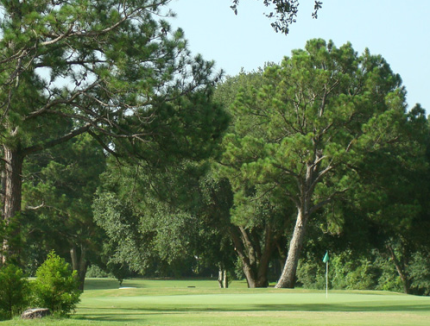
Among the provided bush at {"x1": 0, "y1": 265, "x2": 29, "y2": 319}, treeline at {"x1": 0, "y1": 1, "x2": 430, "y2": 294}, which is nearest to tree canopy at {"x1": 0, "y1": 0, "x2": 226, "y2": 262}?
treeline at {"x1": 0, "y1": 1, "x2": 430, "y2": 294}

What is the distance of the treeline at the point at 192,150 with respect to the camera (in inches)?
611

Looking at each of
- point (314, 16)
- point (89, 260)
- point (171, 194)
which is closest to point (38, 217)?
point (89, 260)

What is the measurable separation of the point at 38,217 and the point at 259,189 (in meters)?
A: 15.5

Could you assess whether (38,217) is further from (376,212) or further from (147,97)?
(147,97)

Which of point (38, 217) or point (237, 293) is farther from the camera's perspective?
point (38, 217)

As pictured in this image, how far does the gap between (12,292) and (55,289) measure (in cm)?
79

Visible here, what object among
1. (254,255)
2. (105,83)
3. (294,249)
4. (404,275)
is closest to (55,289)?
(105,83)

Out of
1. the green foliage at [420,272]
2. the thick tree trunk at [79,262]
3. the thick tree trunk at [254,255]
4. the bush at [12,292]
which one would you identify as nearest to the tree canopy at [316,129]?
the thick tree trunk at [254,255]

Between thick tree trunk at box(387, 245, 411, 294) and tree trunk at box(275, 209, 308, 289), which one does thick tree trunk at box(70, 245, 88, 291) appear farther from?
thick tree trunk at box(387, 245, 411, 294)

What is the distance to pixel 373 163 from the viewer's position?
31219mm

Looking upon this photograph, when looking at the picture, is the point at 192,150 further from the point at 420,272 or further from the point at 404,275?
the point at 404,275

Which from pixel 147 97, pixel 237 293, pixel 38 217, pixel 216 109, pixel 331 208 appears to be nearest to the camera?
pixel 147 97

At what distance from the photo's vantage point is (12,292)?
12.2 meters

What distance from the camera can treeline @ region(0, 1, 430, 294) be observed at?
1551 centimetres
